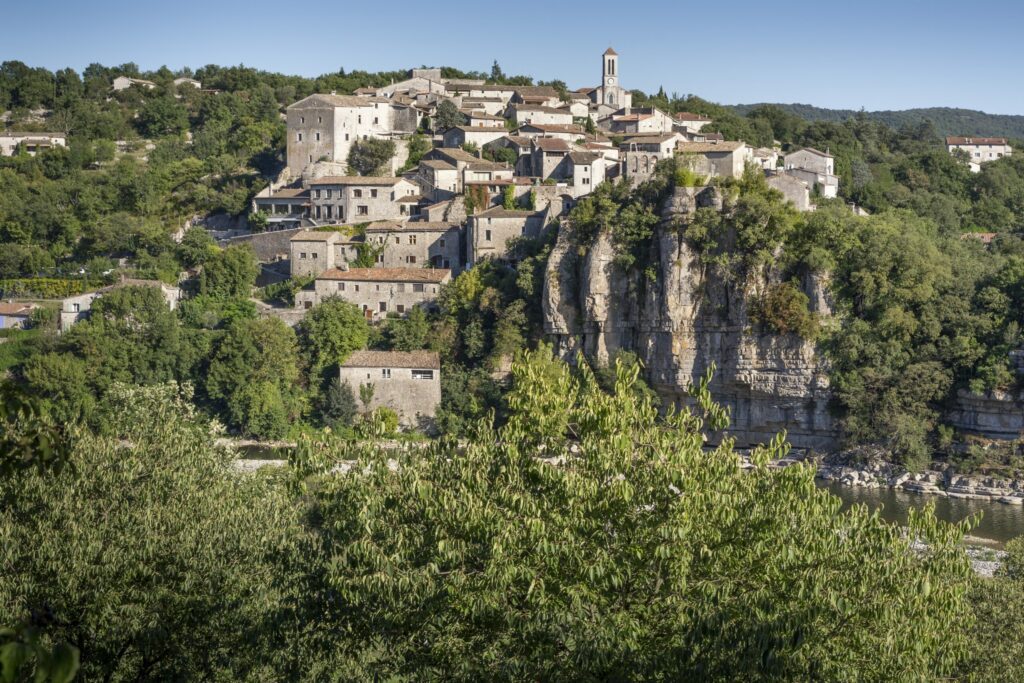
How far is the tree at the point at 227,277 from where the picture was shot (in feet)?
148

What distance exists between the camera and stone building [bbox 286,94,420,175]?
172ft

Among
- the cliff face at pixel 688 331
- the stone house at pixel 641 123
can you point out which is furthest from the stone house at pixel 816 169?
the cliff face at pixel 688 331

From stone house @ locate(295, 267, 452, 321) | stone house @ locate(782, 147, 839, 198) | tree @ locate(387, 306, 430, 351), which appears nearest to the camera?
tree @ locate(387, 306, 430, 351)

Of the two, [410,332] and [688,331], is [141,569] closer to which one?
[688,331]

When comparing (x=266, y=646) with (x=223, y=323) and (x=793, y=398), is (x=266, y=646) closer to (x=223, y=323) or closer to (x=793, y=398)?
(x=793, y=398)

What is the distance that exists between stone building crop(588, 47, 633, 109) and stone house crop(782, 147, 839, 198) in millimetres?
13454

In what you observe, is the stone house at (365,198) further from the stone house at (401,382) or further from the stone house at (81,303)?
the stone house at (401,382)

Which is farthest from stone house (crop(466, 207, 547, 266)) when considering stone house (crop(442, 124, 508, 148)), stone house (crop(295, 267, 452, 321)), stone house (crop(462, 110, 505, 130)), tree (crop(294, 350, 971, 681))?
tree (crop(294, 350, 971, 681))

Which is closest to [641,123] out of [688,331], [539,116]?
[539,116]

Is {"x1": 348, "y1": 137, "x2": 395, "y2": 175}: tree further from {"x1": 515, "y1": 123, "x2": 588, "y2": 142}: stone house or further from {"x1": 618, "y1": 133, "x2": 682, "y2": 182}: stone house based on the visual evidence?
{"x1": 618, "y1": 133, "x2": 682, "y2": 182}: stone house

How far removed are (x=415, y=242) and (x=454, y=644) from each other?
34.9 meters

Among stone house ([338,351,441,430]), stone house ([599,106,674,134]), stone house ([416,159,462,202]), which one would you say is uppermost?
stone house ([599,106,674,134])

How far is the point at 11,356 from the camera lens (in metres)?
41.9

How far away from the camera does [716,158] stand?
41.0m
